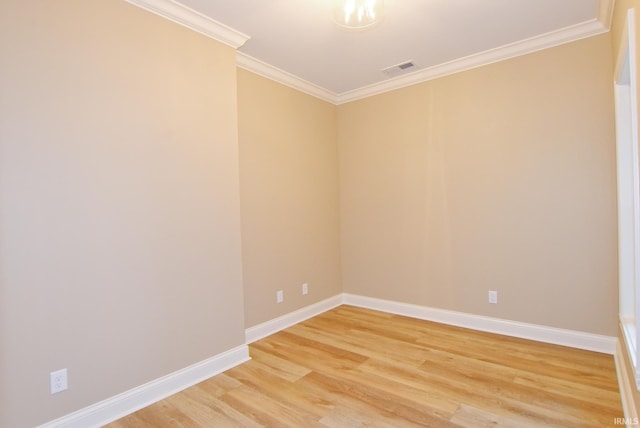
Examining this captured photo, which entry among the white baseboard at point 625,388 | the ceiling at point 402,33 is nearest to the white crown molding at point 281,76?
the ceiling at point 402,33

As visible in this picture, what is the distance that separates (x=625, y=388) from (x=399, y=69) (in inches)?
120

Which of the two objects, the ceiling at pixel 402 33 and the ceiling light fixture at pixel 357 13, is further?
the ceiling at pixel 402 33

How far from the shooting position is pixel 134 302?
207 cm

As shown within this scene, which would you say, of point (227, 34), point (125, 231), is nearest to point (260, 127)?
point (227, 34)

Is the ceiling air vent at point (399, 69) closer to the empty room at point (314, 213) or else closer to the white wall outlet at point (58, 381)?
the empty room at point (314, 213)

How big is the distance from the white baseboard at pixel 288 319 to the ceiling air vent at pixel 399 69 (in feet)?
8.68

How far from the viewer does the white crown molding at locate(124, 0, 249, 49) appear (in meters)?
2.15

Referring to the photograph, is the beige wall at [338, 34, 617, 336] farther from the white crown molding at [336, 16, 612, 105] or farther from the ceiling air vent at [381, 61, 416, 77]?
the ceiling air vent at [381, 61, 416, 77]

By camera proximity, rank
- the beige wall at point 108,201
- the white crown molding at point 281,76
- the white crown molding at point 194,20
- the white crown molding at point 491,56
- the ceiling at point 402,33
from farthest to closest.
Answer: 1. the white crown molding at point 281,76
2. the white crown molding at point 491,56
3. the ceiling at point 402,33
4. the white crown molding at point 194,20
5. the beige wall at point 108,201

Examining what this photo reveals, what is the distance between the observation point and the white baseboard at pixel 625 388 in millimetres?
1718

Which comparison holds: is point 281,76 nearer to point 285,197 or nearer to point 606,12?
point 285,197

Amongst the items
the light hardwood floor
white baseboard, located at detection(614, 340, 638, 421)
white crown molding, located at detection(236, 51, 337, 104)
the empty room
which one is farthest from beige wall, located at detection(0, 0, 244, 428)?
white baseboard, located at detection(614, 340, 638, 421)

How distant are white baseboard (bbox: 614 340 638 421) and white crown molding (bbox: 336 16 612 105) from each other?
2.40 metres

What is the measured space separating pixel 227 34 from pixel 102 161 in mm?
1364
